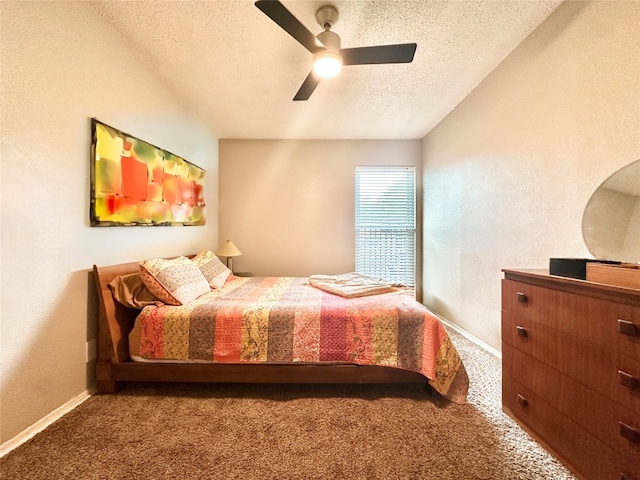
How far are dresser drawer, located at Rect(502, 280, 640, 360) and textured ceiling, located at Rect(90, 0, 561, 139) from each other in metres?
1.84

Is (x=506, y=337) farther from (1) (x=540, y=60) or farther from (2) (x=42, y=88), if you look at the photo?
(2) (x=42, y=88)

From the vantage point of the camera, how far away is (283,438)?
1.43m

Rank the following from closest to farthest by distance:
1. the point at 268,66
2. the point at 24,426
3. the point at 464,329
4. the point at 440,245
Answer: the point at 24,426, the point at 268,66, the point at 464,329, the point at 440,245

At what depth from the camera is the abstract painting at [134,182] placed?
1821 mm

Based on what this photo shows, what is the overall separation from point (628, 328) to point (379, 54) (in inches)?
76.4

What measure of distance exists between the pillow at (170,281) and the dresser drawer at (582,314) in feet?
7.15

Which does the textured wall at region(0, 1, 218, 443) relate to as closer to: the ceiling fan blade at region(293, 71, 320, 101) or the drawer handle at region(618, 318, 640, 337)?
the ceiling fan blade at region(293, 71, 320, 101)

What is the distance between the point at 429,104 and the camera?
3025 mm

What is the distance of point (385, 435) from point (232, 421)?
0.89m

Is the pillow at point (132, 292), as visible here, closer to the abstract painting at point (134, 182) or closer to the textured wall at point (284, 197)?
the abstract painting at point (134, 182)

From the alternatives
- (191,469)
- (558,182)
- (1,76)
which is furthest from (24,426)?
(558,182)

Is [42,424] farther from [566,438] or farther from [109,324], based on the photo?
[566,438]

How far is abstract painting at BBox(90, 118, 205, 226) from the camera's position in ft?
5.98

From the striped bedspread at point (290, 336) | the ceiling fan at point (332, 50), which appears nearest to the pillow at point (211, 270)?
the striped bedspread at point (290, 336)
